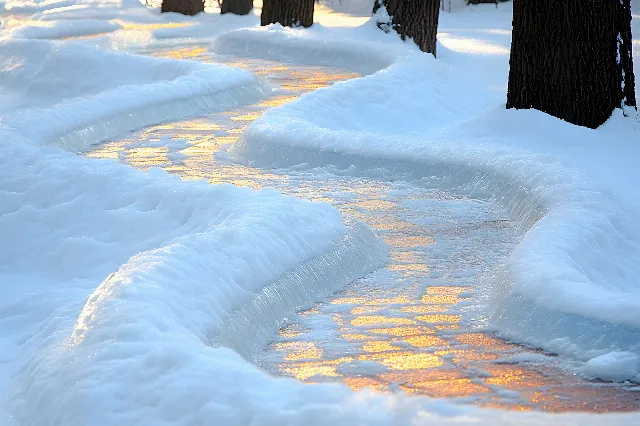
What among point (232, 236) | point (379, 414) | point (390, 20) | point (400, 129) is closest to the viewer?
point (379, 414)

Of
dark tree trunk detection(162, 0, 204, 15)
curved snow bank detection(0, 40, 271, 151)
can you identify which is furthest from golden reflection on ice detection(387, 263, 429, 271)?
dark tree trunk detection(162, 0, 204, 15)

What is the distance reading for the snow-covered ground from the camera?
2705 mm

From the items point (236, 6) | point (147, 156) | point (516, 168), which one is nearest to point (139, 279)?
point (516, 168)

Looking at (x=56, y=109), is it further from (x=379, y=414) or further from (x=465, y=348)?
(x=379, y=414)

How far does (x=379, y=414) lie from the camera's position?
2.46 meters

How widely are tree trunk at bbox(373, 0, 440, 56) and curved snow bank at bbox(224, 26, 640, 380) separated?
150cm

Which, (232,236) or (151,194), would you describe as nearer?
(232,236)

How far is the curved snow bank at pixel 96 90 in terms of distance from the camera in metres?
7.16

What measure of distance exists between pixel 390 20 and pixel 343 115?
415 cm

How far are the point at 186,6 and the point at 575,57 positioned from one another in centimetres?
1296

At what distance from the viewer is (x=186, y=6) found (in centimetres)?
1862

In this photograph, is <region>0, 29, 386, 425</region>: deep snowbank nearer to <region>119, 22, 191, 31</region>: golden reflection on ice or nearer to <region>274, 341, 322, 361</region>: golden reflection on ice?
<region>274, 341, 322, 361</region>: golden reflection on ice

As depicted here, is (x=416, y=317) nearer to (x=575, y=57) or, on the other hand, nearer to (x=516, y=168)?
(x=516, y=168)

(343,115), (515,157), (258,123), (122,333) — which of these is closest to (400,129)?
(343,115)
